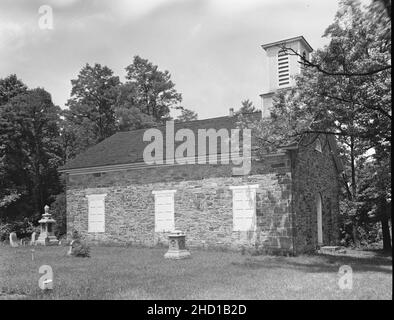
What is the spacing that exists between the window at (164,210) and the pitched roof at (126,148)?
212cm

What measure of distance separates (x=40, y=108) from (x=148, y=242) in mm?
17735

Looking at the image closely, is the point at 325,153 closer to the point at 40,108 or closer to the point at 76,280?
the point at 76,280

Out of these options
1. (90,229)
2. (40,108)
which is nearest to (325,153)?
(90,229)

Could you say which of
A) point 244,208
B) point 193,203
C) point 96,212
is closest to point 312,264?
point 244,208

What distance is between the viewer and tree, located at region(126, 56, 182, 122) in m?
41.4

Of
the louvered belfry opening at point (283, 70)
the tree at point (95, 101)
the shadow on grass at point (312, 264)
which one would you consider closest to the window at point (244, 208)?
the shadow on grass at point (312, 264)

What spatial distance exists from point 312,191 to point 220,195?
428 centimetres

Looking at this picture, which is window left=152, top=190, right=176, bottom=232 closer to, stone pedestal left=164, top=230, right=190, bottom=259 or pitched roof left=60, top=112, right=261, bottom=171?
pitched roof left=60, top=112, right=261, bottom=171

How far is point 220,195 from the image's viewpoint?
18953 mm

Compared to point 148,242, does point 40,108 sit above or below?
above

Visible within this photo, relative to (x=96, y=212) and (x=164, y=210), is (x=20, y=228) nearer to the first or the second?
(x=96, y=212)

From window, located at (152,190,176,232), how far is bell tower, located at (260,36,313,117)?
5723mm

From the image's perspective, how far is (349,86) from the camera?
43.6ft

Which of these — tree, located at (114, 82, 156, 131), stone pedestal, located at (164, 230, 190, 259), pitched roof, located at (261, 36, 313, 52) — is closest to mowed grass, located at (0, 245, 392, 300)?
stone pedestal, located at (164, 230, 190, 259)
